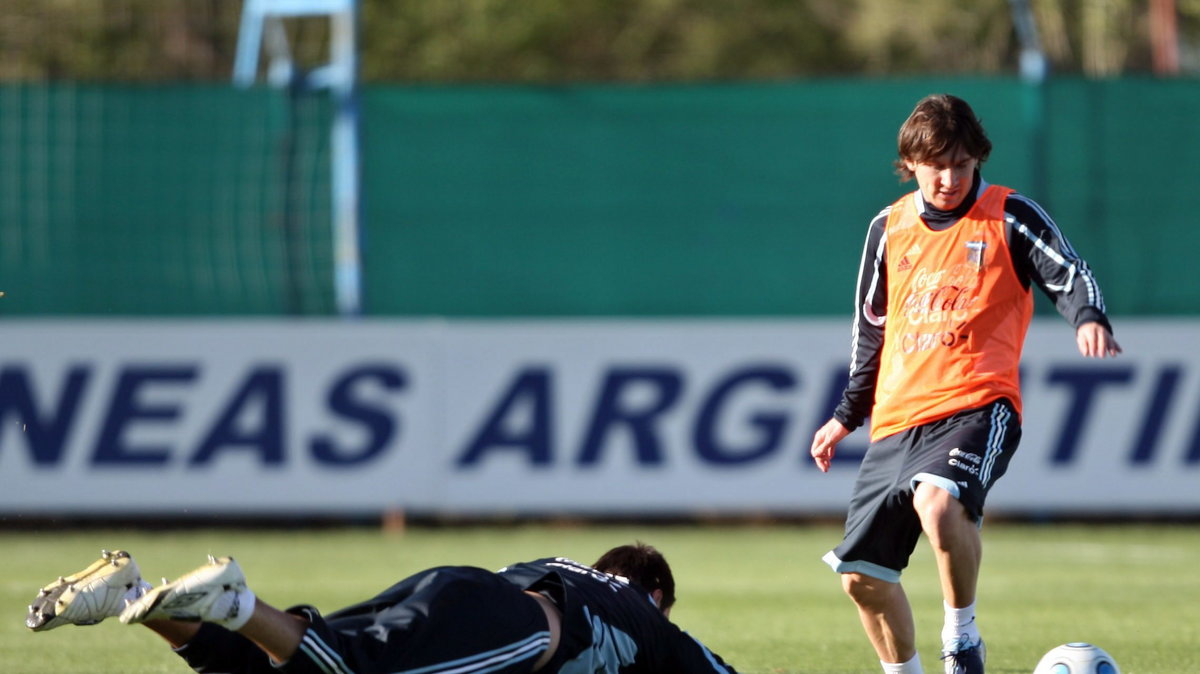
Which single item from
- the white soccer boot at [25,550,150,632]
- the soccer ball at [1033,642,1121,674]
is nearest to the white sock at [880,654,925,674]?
the soccer ball at [1033,642,1121,674]

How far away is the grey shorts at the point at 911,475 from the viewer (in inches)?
215

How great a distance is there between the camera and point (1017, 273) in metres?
5.61

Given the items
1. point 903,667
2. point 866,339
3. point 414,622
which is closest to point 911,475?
point 866,339

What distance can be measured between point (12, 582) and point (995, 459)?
22.0 ft

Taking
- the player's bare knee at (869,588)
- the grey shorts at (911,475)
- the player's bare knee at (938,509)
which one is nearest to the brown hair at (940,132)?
the grey shorts at (911,475)

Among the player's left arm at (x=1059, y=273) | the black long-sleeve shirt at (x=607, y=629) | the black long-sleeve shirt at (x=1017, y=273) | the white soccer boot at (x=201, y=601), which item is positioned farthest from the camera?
the black long-sleeve shirt at (x=1017, y=273)

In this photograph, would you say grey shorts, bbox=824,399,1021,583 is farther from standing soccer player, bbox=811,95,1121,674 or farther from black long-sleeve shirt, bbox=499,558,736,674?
black long-sleeve shirt, bbox=499,558,736,674

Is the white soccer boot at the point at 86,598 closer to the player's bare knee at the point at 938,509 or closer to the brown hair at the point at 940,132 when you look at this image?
the player's bare knee at the point at 938,509

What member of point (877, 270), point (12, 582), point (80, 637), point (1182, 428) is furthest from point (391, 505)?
point (877, 270)

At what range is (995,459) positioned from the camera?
5531 millimetres

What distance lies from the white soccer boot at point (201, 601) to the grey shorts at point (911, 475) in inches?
82.8

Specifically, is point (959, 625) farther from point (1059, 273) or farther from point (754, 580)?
point (754, 580)

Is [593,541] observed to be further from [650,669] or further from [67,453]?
[650,669]

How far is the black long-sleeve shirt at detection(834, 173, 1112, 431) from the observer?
5422 mm
